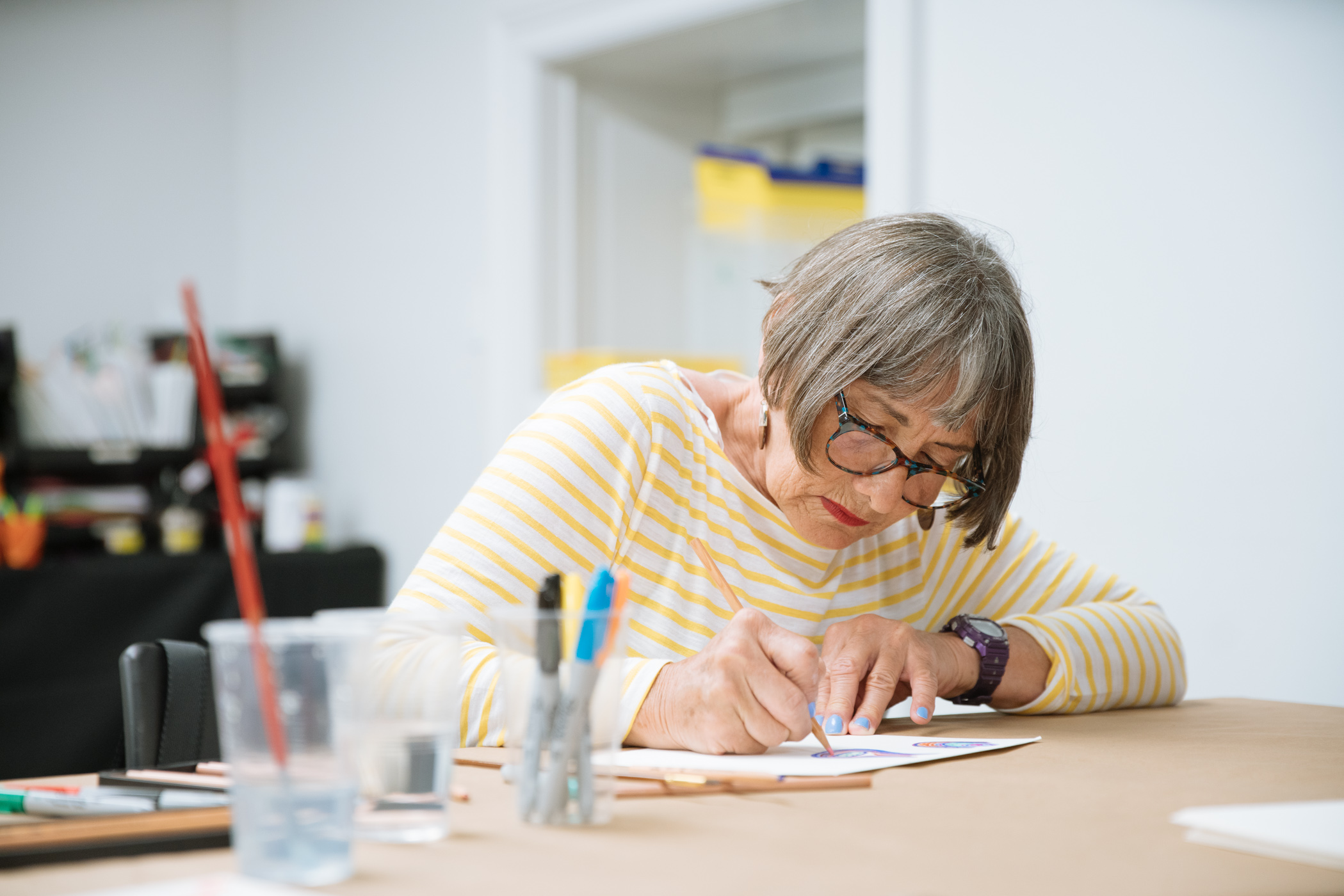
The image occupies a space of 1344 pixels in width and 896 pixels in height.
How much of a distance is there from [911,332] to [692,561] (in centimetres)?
34

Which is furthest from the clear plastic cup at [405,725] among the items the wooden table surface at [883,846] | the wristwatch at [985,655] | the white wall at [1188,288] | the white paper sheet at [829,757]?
the white wall at [1188,288]

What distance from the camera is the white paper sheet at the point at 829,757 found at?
0.85m

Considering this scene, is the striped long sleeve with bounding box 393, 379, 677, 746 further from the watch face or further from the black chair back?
the watch face

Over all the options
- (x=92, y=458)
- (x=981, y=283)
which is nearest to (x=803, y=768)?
(x=981, y=283)

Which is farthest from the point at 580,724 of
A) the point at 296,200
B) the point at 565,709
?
the point at 296,200

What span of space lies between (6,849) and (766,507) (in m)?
0.85

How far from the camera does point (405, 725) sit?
0.62m

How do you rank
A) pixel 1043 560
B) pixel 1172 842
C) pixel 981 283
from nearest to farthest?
pixel 1172 842, pixel 981 283, pixel 1043 560

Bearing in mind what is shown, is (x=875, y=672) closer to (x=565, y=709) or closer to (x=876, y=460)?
(x=876, y=460)

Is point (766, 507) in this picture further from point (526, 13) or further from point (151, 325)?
point (151, 325)

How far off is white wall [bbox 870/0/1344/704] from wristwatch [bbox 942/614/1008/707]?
81 cm

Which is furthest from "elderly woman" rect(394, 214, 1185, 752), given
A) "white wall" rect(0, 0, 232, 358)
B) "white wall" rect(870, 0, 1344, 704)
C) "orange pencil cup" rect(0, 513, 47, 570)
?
"white wall" rect(0, 0, 232, 358)

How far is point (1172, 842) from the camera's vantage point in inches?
26.8

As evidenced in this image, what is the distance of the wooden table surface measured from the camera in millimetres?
579
